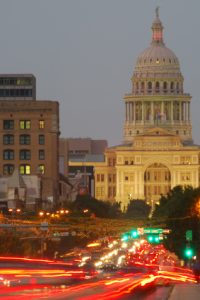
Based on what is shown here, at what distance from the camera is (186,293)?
61.5 metres

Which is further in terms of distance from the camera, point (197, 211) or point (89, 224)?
point (89, 224)

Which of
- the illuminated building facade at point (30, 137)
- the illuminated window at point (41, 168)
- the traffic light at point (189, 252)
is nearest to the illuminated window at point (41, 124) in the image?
the illuminated building facade at point (30, 137)

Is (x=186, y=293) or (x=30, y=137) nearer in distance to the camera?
(x=186, y=293)

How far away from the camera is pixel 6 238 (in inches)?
3740

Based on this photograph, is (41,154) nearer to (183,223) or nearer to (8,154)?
(8,154)

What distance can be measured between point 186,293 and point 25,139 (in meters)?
136

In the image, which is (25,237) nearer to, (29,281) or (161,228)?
(29,281)

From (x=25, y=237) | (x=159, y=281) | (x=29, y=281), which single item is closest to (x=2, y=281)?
(x=29, y=281)

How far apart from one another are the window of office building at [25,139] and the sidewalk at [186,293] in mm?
129803

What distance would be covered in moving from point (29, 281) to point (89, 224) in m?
87.5

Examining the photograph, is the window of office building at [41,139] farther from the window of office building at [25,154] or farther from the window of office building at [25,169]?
the window of office building at [25,169]

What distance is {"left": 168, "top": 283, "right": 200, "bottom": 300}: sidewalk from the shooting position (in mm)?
59094

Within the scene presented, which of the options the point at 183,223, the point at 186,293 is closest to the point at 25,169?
the point at 183,223

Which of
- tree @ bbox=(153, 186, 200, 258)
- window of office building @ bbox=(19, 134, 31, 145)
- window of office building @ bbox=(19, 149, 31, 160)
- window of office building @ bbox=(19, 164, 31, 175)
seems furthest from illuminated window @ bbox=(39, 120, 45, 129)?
tree @ bbox=(153, 186, 200, 258)
